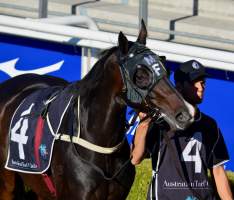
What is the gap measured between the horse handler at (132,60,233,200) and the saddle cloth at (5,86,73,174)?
610 mm

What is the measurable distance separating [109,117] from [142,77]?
0.43 meters

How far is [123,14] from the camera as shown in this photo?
9.36 meters

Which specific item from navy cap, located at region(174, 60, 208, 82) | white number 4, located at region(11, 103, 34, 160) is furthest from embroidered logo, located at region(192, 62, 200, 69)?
white number 4, located at region(11, 103, 34, 160)

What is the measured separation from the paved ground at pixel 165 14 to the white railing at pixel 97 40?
120 cm

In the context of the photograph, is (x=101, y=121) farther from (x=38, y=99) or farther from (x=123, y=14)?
(x=123, y=14)

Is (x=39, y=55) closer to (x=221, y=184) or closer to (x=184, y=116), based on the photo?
(x=221, y=184)

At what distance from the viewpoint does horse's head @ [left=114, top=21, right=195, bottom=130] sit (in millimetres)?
4422

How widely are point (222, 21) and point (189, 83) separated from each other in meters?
4.66

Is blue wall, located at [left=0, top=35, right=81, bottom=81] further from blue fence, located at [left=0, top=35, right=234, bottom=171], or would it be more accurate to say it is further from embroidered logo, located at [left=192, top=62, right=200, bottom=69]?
embroidered logo, located at [left=192, top=62, right=200, bottom=69]

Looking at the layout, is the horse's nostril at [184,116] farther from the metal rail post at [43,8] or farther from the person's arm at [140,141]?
the metal rail post at [43,8]

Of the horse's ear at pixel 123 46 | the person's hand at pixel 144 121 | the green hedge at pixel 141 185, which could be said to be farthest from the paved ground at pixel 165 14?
the horse's ear at pixel 123 46

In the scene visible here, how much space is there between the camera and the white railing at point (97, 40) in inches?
260

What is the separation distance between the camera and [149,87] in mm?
4539

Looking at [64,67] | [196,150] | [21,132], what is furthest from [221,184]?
[64,67]
